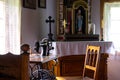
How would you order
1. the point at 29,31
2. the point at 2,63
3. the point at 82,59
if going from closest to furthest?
the point at 2,63 < the point at 82,59 < the point at 29,31

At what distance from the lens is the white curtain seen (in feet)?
11.4

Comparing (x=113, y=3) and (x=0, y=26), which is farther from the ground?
(x=113, y=3)

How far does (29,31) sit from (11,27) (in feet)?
2.40

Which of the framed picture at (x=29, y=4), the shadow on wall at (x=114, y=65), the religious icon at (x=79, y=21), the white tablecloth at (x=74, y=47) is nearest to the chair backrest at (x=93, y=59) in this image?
the white tablecloth at (x=74, y=47)

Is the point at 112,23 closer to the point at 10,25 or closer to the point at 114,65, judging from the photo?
the point at 114,65

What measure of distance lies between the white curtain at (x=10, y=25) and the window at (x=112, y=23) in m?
2.28

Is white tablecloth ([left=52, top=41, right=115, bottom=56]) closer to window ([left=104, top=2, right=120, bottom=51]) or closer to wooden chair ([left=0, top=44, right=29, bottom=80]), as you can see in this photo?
window ([left=104, top=2, right=120, bottom=51])

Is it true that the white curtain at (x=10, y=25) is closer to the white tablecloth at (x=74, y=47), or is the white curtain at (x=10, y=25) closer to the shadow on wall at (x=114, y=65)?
the white tablecloth at (x=74, y=47)

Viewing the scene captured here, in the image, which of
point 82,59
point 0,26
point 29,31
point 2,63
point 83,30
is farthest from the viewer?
point 83,30

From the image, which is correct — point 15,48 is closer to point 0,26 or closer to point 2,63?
point 0,26

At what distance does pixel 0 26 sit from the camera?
3475 mm

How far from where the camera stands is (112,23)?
5.32 m

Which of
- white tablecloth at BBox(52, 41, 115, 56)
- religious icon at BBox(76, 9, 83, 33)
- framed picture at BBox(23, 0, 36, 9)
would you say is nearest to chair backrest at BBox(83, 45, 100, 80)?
white tablecloth at BBox(52, 41, 115, 56)

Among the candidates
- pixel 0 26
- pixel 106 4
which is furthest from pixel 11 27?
pixel 106 4
